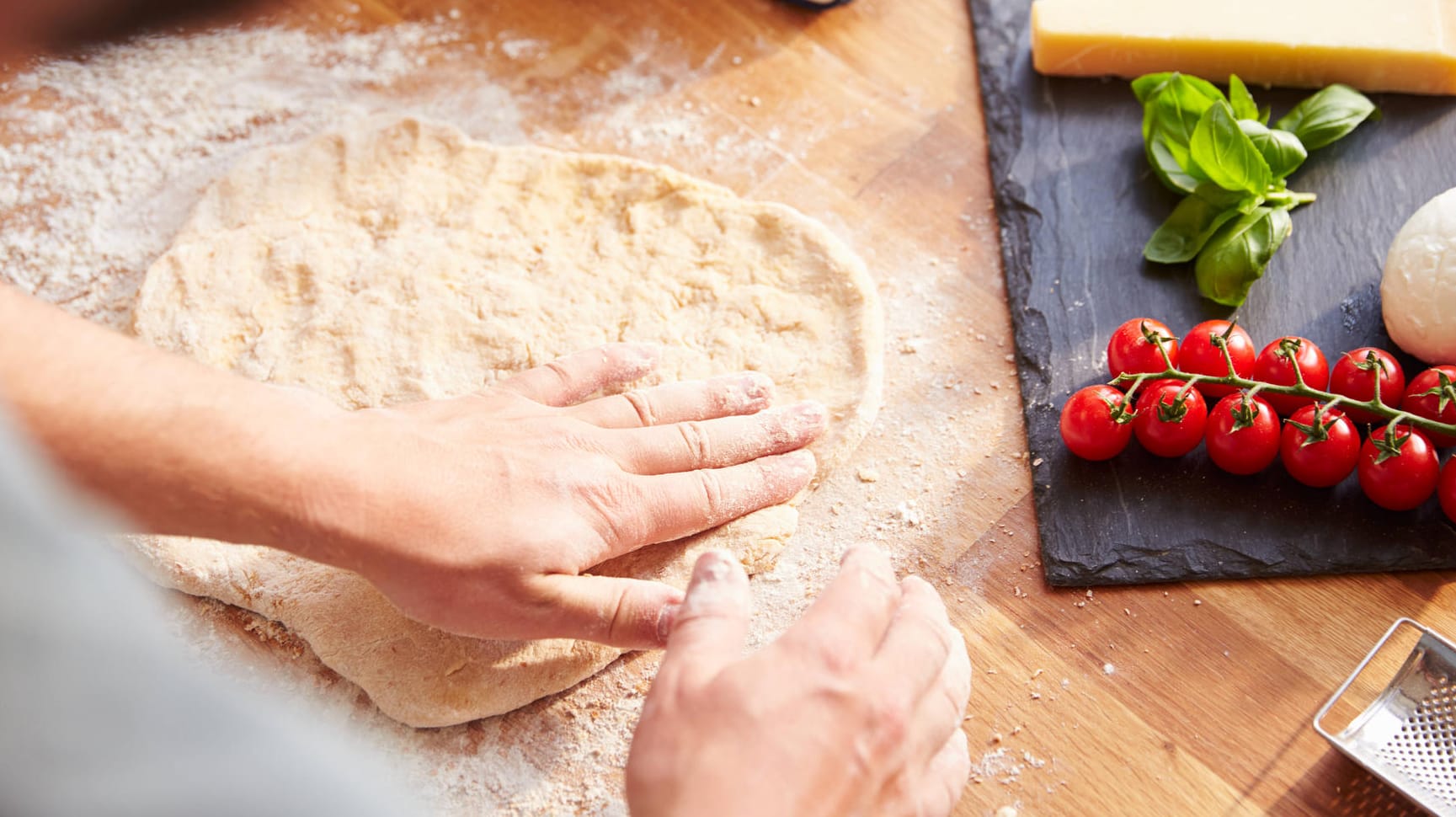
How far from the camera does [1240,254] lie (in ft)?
5.68

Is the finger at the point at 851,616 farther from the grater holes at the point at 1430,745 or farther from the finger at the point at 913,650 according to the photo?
the grater holes at the point at 1430,745

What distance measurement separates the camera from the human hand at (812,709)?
106 centimetres

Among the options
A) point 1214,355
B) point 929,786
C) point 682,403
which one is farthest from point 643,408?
point 1214,355

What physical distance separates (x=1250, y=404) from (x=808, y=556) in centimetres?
73

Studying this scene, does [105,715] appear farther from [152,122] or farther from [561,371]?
[152,122]

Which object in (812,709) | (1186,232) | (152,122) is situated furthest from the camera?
(152,122)

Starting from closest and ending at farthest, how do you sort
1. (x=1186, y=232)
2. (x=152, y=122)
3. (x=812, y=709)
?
(x=812, y=709), (x=1186, y=232), (x=152, y=122)

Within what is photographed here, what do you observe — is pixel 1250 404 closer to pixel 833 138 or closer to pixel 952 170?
pixel 952 170

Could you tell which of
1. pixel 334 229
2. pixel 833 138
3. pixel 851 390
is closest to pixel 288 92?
pixel 334 229

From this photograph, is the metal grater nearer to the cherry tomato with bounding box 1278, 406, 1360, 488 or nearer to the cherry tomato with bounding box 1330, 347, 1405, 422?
the cherry tomato with bounding box 1278, 406, 1360, 488

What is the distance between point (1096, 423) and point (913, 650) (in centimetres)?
61

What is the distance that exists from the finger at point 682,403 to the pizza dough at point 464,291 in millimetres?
71

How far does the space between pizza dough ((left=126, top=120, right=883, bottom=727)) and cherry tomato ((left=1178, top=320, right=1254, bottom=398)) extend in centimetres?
52

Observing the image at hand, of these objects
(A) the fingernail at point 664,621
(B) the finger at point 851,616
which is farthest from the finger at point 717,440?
(B) the finger at point 851,616
